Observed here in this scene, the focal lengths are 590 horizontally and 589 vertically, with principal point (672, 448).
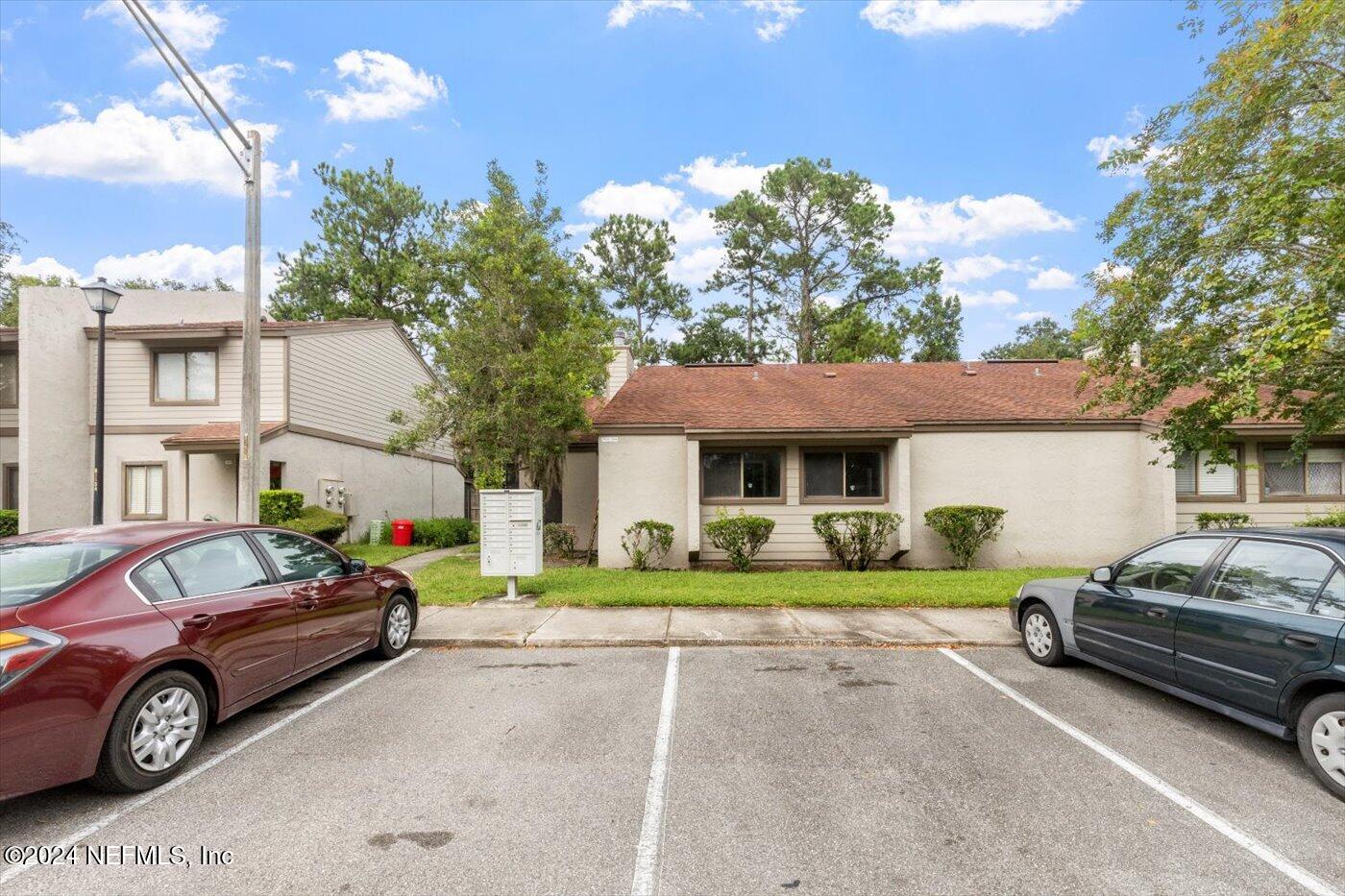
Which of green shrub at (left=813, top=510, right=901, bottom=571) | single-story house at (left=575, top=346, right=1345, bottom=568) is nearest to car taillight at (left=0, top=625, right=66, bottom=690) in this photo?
single-story house at (left=575, top=346, right=1345, bottom=568)

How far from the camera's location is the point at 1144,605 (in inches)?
187

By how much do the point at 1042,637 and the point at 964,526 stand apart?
558 centimetres

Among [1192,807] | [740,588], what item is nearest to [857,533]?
[740,588]

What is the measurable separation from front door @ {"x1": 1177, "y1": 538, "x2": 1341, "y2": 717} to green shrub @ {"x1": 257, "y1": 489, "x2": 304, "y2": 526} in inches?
583

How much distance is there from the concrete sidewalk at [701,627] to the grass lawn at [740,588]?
0.78ft

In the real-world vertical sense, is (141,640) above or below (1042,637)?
above

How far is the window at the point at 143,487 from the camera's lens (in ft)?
47.1

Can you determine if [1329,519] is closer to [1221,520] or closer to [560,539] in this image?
[1221,520]

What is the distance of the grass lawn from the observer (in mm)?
8438

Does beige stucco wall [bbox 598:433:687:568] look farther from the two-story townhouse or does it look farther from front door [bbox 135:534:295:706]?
front door [bbox 135:534:295:706]

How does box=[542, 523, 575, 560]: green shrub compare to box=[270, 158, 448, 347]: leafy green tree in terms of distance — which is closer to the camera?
box=[542, 523, 575, 560]: green shrub

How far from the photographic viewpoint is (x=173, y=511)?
1398cm

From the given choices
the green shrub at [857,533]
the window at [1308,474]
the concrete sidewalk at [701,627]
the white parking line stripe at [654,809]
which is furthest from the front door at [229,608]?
the window at [1308,474]

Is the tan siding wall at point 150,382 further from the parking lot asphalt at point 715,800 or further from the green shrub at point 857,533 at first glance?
the green shrub at point 857,533
